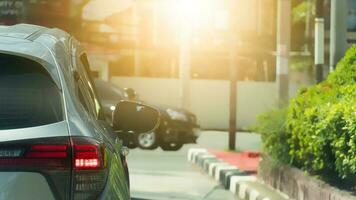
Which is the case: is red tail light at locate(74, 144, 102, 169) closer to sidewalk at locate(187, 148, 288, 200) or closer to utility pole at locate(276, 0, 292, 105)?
sidewalk at locate(187, 148, 288, 200)

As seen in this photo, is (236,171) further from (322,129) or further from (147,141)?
(147,141)

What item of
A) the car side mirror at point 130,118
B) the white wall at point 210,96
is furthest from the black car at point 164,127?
the car side mirror at point 130,118

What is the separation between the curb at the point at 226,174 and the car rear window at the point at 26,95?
5906 millimetres

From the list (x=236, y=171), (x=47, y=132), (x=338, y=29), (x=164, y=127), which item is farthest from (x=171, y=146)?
(x=47, y=132)

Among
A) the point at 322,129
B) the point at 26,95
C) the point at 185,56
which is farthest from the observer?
the point at 185,56

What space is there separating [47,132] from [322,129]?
15.7 feet

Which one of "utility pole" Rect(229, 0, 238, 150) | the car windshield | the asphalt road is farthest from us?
the car windshield

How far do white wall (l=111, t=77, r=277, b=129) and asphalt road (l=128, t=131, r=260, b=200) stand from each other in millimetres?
9967

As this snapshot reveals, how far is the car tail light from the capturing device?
3.06m

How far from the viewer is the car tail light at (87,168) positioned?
3.06 m

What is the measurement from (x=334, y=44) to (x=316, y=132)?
345cm

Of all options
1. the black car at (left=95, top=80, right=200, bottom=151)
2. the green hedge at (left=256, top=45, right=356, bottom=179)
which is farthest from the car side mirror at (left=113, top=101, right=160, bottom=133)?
the black car at (left=95, top=80, right=200, bottom=151)

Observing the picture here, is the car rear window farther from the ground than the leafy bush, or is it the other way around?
the car rear window

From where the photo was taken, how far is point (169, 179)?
39.5 feet
